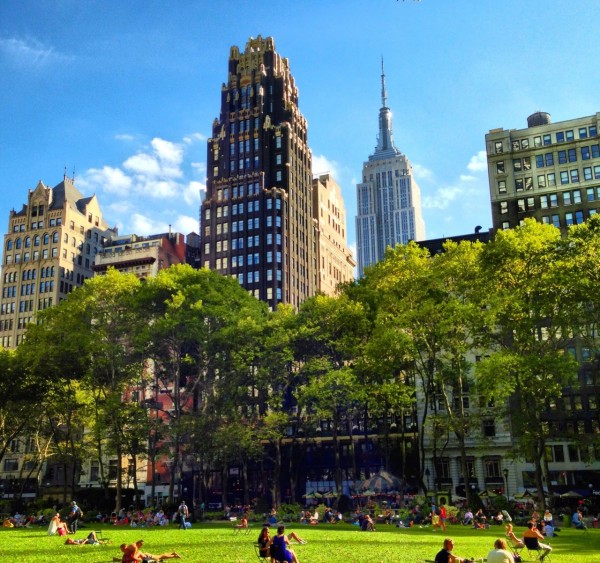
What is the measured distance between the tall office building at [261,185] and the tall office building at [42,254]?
31983 mm

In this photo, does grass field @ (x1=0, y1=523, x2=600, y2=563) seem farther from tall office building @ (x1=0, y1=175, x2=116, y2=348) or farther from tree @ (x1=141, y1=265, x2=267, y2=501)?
tall office building @ (x1=0, y1=175, x2=116, y2=348)

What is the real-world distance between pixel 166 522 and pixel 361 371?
20949 mm

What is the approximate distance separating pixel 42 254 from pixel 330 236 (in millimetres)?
65205

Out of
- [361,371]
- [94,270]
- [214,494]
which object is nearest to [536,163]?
[361,371]

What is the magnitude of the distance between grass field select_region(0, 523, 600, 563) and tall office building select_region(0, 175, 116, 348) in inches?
4256

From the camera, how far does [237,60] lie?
485 feet

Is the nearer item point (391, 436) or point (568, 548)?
point (568, 548)

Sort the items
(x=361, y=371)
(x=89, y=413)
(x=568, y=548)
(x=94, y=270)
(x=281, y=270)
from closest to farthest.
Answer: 1. (x=568, y=548)
2. (x=361, y=371)
3. (x=89, y=413)
4. (x=281, y=270)
5. (x=94, y=270)

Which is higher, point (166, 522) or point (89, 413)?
point (89, 413)

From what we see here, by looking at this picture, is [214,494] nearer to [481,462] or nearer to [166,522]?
[481,462]

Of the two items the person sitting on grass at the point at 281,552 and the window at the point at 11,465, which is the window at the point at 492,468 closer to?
the person sitting on grass at the point at 281,552

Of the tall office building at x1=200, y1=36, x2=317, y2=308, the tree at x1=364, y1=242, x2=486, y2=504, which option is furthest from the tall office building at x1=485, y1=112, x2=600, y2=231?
the tall office building at x1=200, y1=36, x2=317, y2=308

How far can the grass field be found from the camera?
988 inches

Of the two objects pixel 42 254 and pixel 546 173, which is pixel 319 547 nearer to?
pixel 546 173
